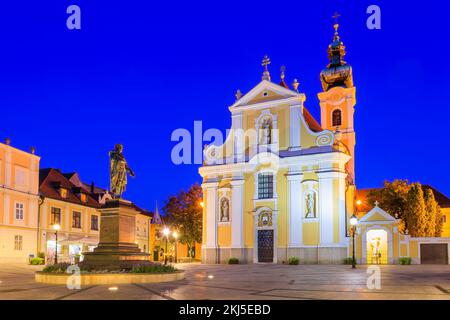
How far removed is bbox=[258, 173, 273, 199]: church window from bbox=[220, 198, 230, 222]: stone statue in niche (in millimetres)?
3141

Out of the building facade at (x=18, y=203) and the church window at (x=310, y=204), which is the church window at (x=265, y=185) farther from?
the building facade at (x=18, y=203)

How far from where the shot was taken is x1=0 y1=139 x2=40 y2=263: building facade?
1647 inches

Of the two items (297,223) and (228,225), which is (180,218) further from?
(297,223)

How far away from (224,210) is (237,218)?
158cm

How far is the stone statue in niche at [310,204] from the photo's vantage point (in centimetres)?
4062

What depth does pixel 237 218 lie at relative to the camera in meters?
43.1

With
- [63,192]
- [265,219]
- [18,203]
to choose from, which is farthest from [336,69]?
[18,203]

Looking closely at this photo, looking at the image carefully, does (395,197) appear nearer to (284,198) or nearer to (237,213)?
(284,198)

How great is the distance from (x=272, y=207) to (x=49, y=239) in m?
21.6

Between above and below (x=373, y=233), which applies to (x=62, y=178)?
above

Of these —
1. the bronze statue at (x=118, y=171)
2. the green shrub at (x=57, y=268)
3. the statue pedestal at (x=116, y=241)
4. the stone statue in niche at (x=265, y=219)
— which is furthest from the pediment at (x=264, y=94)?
the green shrub at (x=57, y=268)
